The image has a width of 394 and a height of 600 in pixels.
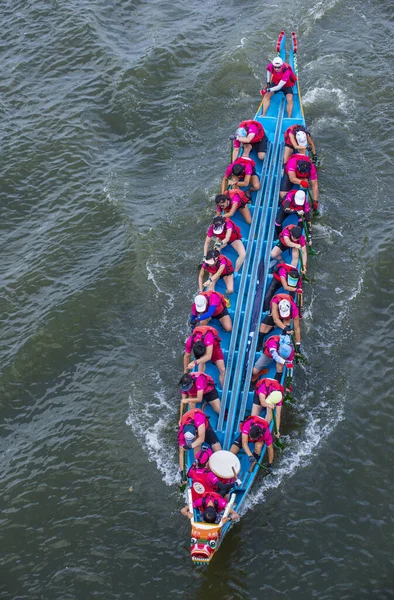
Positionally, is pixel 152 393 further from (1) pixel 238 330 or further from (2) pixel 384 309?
(2) pixel 384 309

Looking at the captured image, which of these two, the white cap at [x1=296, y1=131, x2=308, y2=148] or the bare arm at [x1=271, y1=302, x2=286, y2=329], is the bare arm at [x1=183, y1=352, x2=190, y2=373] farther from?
the white cap at [x1=296, y1=131, x2=308, y2=148]

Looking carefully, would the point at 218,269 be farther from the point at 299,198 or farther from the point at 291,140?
the point at 291,140

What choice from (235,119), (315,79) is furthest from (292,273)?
(315,79)

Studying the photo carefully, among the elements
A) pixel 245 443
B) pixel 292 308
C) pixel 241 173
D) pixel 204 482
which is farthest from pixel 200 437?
pixel 241 173

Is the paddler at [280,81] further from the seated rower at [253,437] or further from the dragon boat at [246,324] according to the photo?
the seated rower at [253,437]

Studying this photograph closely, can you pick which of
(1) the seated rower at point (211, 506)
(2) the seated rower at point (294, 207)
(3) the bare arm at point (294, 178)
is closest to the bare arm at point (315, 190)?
(3) the bare arm at point (294, 178)
